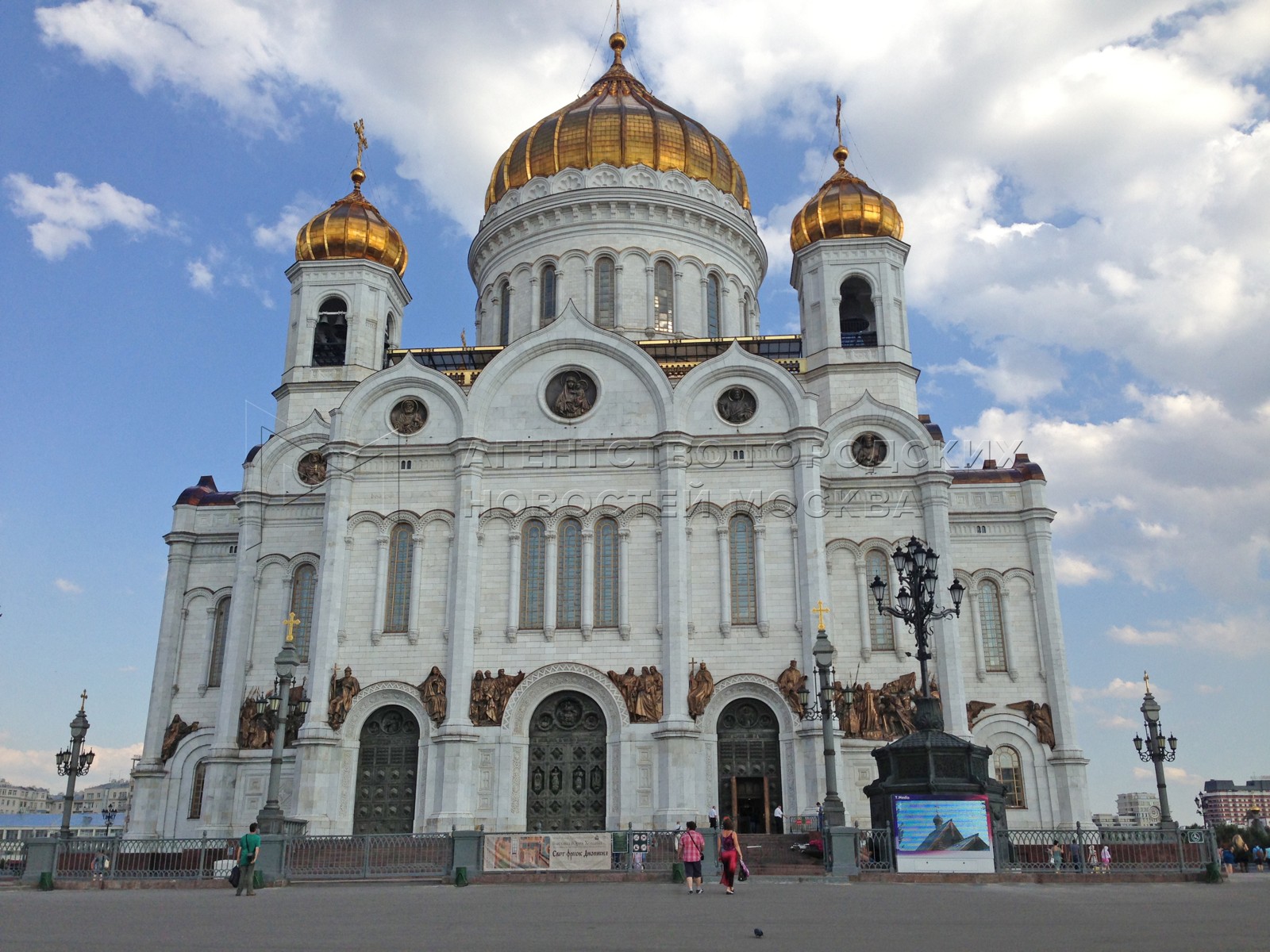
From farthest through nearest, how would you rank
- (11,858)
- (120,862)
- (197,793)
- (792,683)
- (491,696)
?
(197,793), (491,696), (792,683), (11,858), (120,862)

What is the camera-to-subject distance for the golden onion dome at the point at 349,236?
107 feet

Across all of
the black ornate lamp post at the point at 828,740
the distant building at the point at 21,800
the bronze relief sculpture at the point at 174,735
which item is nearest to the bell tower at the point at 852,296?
the black ornate lamp post at the point at 828,740

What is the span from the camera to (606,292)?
34406mm

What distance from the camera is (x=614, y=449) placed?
2841 cm

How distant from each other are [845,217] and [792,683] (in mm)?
13831

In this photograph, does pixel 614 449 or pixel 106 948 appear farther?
pixel 614 449

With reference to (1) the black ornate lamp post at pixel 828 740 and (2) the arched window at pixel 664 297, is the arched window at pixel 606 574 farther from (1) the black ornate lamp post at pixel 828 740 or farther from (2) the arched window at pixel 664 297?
(2) the arched window at pixel 664 297

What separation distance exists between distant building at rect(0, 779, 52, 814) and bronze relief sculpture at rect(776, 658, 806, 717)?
124 m

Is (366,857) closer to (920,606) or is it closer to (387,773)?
(387,773)

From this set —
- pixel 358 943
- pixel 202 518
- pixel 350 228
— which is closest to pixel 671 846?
pixel 358 943

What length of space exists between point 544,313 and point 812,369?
8.80 meters

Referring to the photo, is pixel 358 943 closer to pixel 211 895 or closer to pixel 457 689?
pixel 211 895

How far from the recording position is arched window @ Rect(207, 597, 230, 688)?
29.5m

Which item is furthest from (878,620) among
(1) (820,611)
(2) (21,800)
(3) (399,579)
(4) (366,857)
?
(2) (21,800)
